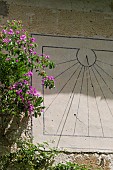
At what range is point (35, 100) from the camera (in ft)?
10.6

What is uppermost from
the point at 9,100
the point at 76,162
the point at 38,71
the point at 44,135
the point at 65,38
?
the point at 65,38

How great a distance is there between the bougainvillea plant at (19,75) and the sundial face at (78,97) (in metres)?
0.24

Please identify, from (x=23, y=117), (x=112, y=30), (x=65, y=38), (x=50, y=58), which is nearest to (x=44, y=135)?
(x=23, y=117)

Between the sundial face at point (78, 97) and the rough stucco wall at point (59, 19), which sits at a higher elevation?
the rough stucco wall at point (59, 19)

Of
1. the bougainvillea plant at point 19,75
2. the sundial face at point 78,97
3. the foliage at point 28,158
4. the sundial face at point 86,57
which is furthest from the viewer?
the sundial face at point 86,57

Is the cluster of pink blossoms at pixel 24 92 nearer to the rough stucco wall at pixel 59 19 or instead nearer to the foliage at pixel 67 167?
the foliage at pixel 67 167

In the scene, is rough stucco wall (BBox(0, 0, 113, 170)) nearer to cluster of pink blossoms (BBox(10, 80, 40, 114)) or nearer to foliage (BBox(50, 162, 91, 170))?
cluster of pink blossoms (BBox(10, 80, 40, 114))

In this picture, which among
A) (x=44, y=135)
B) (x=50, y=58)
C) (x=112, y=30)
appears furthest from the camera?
(x=112, y=30)

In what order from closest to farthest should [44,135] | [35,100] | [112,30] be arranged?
[35,100]
[44,135]
[112,30]

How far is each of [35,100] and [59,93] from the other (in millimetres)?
455

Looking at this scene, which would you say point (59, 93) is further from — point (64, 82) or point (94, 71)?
point (94, 71)

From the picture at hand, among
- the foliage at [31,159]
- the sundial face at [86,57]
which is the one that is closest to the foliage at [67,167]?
the foliage at [31,159]

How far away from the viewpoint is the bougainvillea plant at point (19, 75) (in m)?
3.16

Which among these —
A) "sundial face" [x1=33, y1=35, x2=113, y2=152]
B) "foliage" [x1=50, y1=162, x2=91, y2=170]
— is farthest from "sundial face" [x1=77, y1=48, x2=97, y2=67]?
"foliage" [x1=50, y1=162, x2=91, y2=170]
